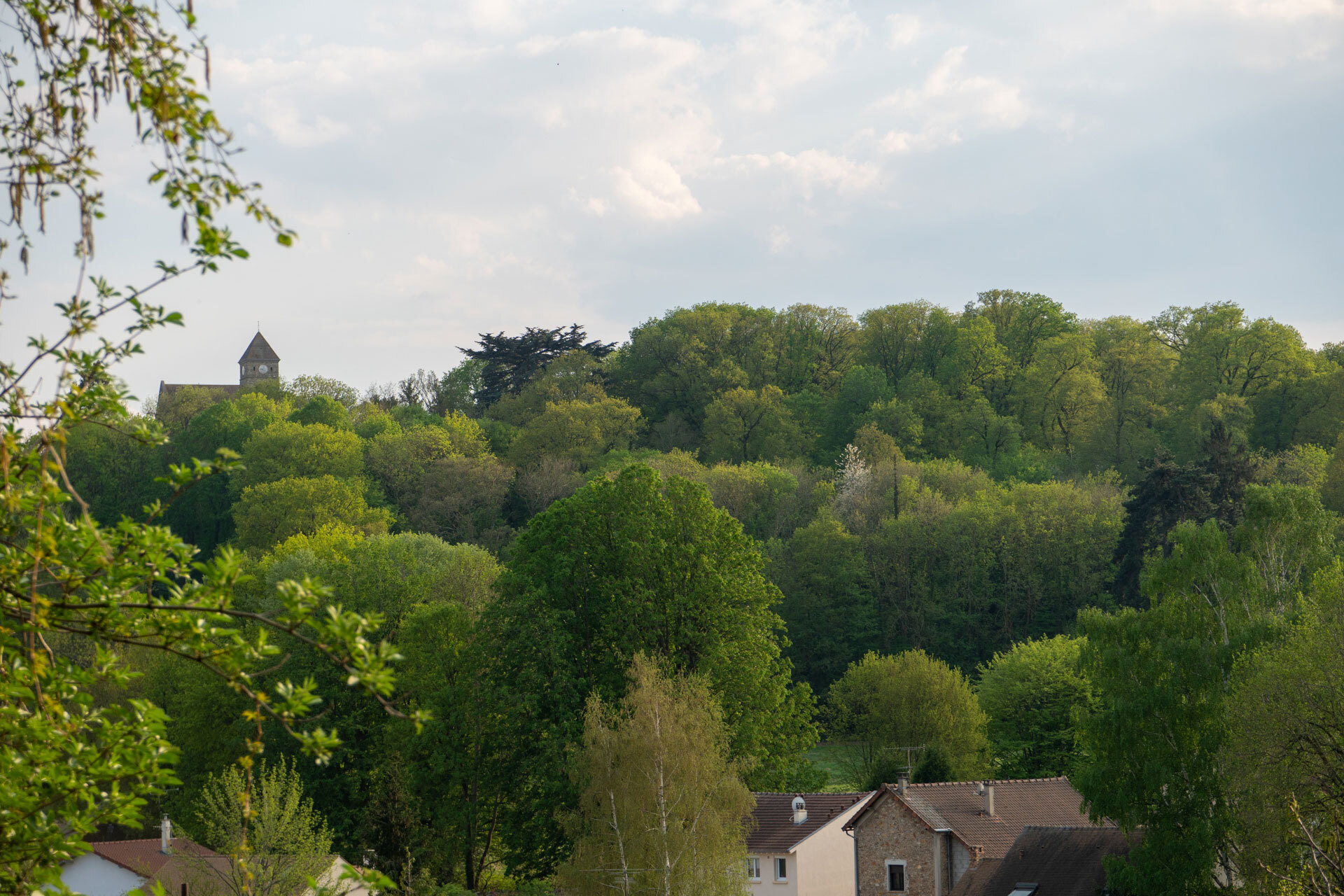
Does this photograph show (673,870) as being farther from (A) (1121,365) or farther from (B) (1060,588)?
(A) (1121,365)

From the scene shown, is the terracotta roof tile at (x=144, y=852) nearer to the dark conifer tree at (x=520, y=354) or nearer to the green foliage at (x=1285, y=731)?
the green foliage at (x=1285, y=731)

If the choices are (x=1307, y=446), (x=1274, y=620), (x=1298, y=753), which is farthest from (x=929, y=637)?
(x=1298, y=753)

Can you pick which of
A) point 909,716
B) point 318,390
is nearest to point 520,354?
point 318,390

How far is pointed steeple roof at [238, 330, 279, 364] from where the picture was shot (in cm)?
11900

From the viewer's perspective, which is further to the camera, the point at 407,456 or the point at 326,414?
the point at 326,414

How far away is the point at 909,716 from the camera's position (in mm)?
50188

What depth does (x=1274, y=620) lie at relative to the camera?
87.0ft

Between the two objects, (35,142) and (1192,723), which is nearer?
(35,142)

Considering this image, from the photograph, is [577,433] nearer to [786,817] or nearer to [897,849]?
[786,817]

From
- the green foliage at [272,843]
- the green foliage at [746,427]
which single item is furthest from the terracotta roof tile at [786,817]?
the green foliage at [746,427]

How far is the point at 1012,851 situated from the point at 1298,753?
1167 centimetres

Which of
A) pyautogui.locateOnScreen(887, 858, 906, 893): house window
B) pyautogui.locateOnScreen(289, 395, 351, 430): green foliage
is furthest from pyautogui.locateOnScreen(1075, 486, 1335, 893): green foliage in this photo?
pyautogui.locateOnScreen(289, 395, 351, 430): green foliage

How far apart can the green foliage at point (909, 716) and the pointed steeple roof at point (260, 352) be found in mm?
81372

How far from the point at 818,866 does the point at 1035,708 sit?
15434 millimetres
